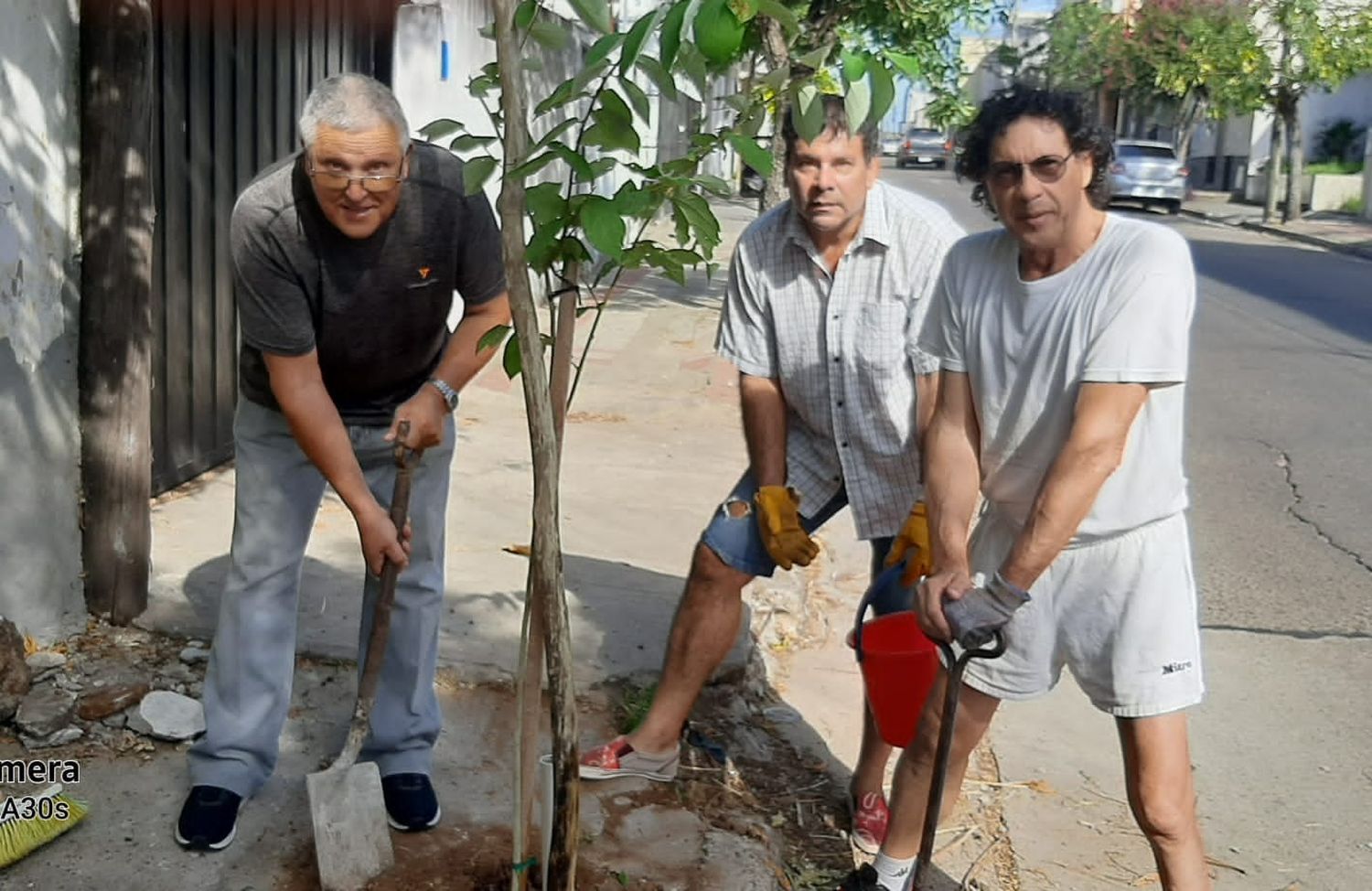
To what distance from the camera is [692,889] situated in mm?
3275

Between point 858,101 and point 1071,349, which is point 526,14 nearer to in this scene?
point 858,101

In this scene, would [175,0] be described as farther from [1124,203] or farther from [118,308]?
[1124,203]

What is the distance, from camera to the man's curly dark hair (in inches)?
112

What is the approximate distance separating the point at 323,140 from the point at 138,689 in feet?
5.52

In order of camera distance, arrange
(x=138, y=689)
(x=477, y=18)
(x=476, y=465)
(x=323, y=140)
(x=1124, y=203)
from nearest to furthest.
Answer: (x=323, y=140)
(x=138, y=689)
(x=476, y=465)
(x=477, y=18)
(x=1124, y=203)

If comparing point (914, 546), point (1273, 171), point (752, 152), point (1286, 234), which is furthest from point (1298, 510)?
point (1273, 171)

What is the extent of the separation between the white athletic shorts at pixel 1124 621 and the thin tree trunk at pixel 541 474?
888 mm

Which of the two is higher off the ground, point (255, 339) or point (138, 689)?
point (255, 339)

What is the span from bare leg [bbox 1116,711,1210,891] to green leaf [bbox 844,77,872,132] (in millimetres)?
1349

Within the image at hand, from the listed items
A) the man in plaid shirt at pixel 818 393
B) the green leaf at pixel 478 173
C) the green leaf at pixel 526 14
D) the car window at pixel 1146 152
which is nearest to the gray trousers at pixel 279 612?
the man in plaid shirt at pixel 818 393

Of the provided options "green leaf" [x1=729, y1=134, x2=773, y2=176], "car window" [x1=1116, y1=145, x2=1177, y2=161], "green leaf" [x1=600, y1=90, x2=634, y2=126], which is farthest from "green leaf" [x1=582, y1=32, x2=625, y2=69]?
"car window" [x1=1116, y1=145, x2=1177, y2=161]

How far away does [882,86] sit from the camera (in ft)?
7.20

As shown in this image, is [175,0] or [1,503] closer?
[1,503]

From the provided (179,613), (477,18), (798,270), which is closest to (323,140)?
(798,270)
